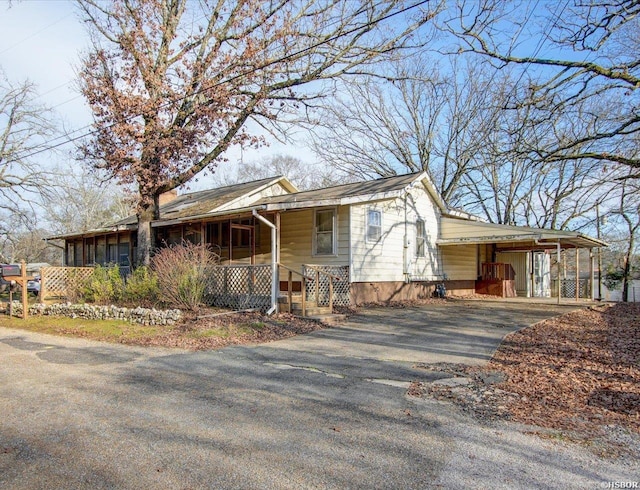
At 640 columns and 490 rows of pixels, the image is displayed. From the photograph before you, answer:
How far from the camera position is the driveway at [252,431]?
10.6 feet

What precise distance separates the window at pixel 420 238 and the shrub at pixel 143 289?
33.9 ft

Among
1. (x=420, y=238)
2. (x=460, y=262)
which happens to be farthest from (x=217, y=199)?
(x=460, y=262)

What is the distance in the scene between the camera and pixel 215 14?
14648 millimetres

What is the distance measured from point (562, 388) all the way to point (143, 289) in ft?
35.5

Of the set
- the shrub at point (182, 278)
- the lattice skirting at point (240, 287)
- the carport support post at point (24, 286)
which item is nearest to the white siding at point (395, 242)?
the lattice skirting at point (240, 287)

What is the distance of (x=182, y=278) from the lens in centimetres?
1116

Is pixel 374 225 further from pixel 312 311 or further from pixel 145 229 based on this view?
pixel 145 229

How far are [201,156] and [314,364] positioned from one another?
10.5 meters

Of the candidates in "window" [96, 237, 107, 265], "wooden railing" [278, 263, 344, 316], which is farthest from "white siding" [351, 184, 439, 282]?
"window" [96, 237, 107, 265]

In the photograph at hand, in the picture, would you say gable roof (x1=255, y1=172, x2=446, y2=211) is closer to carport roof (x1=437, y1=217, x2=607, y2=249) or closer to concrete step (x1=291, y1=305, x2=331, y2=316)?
carport roof (x1=437, y1=217, x2=607, y2=249)

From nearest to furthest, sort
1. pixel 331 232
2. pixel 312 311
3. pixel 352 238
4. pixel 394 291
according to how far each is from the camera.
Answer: pixel 312 311
pixel 352 238
pixel 331 232
pixel 394 291

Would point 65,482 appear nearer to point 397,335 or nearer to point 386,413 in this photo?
point 386,413

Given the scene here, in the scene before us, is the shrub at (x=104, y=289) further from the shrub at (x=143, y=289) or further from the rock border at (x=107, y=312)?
the rock border at (x=107, y=312)

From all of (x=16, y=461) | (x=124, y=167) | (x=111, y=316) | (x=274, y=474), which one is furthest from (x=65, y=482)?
(x=124, y=167)
